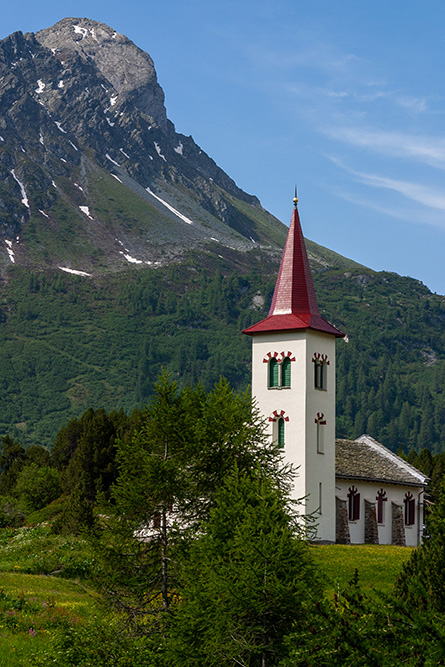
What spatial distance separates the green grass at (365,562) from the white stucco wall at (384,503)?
17.8 feet

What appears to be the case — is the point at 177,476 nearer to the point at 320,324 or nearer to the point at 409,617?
the point at 409,617

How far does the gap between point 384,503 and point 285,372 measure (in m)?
12.2

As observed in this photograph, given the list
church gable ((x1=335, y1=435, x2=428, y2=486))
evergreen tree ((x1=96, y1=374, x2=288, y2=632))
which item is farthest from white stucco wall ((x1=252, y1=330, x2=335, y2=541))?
evergreen tree ((x1=96, y1=374, x2=288, y2=632))

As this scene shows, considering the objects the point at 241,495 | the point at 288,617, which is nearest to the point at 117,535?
the point at 241,495

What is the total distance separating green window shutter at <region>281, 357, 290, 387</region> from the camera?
5507cm

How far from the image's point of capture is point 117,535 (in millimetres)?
27719

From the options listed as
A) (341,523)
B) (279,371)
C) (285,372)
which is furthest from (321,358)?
(341,523)

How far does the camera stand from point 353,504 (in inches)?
2259

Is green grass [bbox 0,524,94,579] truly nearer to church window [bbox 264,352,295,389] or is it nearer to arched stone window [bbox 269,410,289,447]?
arched stone window [bbox 269,410,289,447]

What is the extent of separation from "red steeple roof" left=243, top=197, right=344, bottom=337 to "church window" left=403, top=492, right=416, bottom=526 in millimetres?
13228

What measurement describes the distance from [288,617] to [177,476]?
9294 millimetres

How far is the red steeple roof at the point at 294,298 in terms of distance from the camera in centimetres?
Answer: 5531

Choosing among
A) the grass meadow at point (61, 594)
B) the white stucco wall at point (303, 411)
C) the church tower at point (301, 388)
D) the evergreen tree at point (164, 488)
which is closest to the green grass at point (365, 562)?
the grass meadow at point (61, 594)

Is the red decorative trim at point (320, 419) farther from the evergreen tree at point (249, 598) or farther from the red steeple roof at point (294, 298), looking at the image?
the evergreen tree at point (249, 598)
